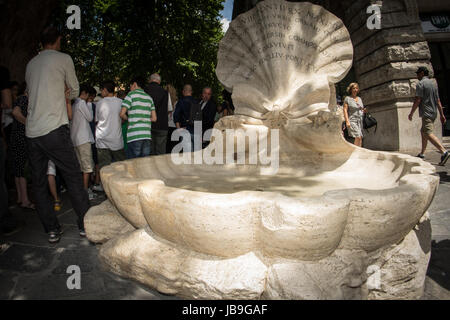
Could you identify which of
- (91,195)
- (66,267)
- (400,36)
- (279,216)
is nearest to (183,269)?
(279,216)

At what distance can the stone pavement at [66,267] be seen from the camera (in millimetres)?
1988

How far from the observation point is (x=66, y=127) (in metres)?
2.71

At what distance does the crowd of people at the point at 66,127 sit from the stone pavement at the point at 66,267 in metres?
0.18

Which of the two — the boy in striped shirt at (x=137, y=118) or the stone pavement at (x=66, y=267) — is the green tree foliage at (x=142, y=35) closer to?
the boy in striped shirt at (x=137, y=118)

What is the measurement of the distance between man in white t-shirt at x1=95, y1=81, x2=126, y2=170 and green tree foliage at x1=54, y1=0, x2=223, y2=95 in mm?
3999

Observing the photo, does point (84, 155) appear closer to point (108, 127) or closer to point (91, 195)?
point (108, 127)

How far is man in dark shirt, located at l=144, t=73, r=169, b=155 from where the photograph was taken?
464 centimetres

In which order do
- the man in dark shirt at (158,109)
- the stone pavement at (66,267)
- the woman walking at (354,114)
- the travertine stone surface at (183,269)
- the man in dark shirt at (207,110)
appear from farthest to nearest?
the woman walking at (354,114) → the man in dark shirt at (207,110) → the man in dark shirt at (158,109) → the stone pavement at (66,267) → the travertine stone surface at (183,269)

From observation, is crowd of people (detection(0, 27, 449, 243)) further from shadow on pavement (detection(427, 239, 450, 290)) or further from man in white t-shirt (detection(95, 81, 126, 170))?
shadow on pavement (detection(427, 239, 450, 290))

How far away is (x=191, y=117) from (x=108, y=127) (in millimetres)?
1311

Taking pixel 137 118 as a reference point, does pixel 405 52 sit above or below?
above

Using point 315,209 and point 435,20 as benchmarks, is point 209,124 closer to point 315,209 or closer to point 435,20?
point 315,209

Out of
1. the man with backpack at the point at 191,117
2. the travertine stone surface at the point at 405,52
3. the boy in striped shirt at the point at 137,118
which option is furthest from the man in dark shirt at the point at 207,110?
the travertine stone surface at the point at 405,52

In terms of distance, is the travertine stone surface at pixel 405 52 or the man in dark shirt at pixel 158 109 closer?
the man in dark shirt at pixel 158 109
